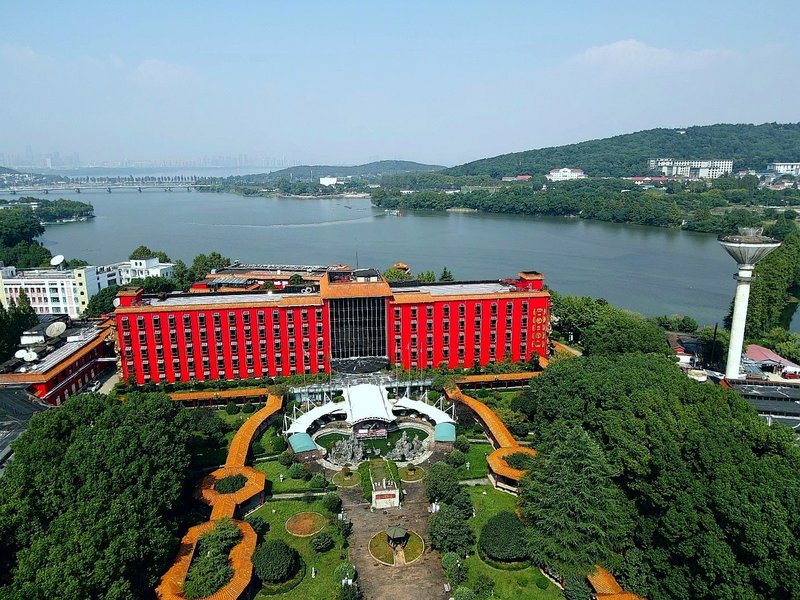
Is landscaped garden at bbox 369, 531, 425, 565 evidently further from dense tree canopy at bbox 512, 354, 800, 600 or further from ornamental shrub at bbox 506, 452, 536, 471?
ornamental shrub at bbox 506, 452, 536, 471

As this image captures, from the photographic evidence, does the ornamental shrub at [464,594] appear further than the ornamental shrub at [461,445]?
No

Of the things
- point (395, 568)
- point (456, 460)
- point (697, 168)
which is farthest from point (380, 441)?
point (697, 168)

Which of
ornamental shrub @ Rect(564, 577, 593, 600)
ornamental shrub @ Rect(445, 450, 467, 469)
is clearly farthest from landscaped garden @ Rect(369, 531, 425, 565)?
ornamental shrub @ Rect(564, 577, 593, 600)

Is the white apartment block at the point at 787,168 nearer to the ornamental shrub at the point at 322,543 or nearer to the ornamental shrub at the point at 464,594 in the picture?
the ornamental shrub at the point at 464,594

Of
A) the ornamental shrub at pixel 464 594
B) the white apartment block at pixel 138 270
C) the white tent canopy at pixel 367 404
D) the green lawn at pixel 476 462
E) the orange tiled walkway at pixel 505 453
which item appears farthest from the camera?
the white apartment block at pixel 138 270

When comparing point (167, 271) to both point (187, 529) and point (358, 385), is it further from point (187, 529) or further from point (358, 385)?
point (187, 529)

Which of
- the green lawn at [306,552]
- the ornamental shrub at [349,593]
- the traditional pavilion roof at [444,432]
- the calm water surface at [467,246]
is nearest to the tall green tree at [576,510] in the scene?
the ornamental shrub at [349,593]

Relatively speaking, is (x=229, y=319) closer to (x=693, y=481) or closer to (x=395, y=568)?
(x=395, y=568)

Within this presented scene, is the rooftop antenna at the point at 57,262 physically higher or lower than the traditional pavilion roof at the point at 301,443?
higher
